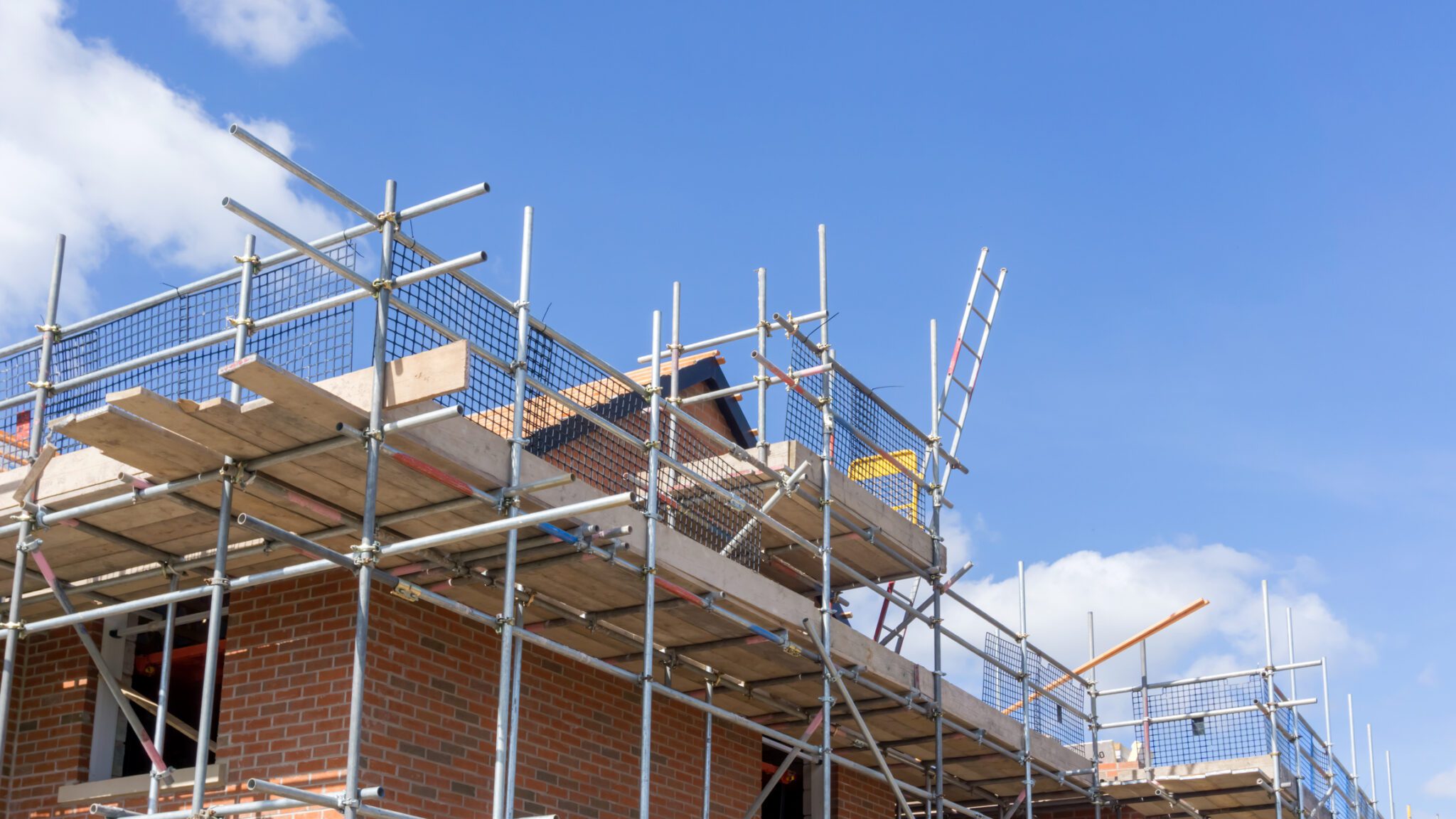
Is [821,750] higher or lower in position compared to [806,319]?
lower

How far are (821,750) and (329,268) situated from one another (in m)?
5.39

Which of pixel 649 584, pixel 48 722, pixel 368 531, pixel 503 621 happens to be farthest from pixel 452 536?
pixel 48 722

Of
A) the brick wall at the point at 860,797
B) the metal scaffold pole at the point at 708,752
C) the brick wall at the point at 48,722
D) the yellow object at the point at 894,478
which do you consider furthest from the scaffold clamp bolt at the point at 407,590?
the brick wall at the point at 860,797

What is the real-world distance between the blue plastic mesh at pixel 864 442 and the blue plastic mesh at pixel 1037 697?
68.5 inches

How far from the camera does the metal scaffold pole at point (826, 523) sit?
1194 centimetres

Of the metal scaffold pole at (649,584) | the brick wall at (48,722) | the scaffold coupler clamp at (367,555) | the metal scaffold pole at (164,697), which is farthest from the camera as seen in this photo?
the brick wall at (48,722)

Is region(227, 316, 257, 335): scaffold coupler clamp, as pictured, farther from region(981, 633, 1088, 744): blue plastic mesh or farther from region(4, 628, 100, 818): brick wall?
region(981, 633, 1088, 744): blue plastic mesh

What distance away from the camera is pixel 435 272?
872 cm

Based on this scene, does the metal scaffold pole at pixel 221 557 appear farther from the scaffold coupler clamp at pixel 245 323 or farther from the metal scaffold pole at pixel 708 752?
the metal scaffold pole at pixel 708 752

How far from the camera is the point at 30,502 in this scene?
29.9ft

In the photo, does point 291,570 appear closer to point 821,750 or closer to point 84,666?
point 84,666

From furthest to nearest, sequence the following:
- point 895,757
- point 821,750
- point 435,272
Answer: point 895,757, point 821,750, point 435,272

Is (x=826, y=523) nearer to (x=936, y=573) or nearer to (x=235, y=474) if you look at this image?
(x=936, y=573)

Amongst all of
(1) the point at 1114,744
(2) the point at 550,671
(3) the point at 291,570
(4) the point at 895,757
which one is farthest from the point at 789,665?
(1) the point at 1114,744
